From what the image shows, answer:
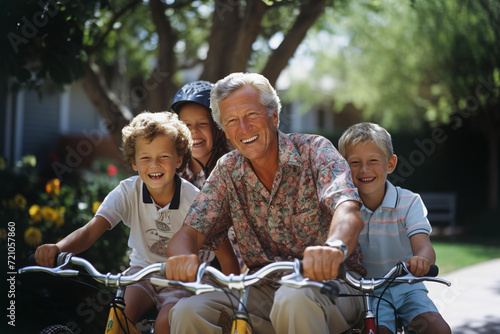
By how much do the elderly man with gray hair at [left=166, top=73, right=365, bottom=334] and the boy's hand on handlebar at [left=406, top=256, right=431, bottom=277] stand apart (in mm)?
335

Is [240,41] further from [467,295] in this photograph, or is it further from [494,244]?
[494,244]

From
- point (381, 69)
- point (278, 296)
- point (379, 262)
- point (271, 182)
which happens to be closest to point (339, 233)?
point (278, 296)

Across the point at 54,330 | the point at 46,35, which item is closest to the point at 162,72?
the point at 46,35

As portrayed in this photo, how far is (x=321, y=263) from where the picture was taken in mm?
1958

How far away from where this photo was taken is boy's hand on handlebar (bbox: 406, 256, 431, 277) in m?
2.36

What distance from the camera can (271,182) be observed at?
9.09 ft

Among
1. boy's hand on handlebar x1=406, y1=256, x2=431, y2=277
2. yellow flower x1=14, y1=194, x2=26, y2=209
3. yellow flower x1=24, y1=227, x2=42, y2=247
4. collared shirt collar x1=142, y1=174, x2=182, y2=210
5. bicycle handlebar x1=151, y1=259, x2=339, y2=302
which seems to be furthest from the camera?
yellow flower x1=14, y1=194, x2=26, y2=209

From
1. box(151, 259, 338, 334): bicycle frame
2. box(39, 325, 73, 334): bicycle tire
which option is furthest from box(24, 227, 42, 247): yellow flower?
box(151, 259, 338, 334): bicycle frame

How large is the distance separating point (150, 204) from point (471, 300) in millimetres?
4156

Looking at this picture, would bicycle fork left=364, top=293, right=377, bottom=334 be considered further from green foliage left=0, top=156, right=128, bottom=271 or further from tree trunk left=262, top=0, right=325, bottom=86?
tree trunk left=262, top=0, right=325, bottom=86

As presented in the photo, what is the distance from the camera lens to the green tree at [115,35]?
4246 mm

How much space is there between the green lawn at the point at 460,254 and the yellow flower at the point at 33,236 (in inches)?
212

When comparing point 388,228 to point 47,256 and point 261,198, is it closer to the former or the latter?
point 261,198

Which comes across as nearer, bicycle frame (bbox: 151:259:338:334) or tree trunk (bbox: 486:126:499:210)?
bicycle frame (bbox: 151:259:338:334)
